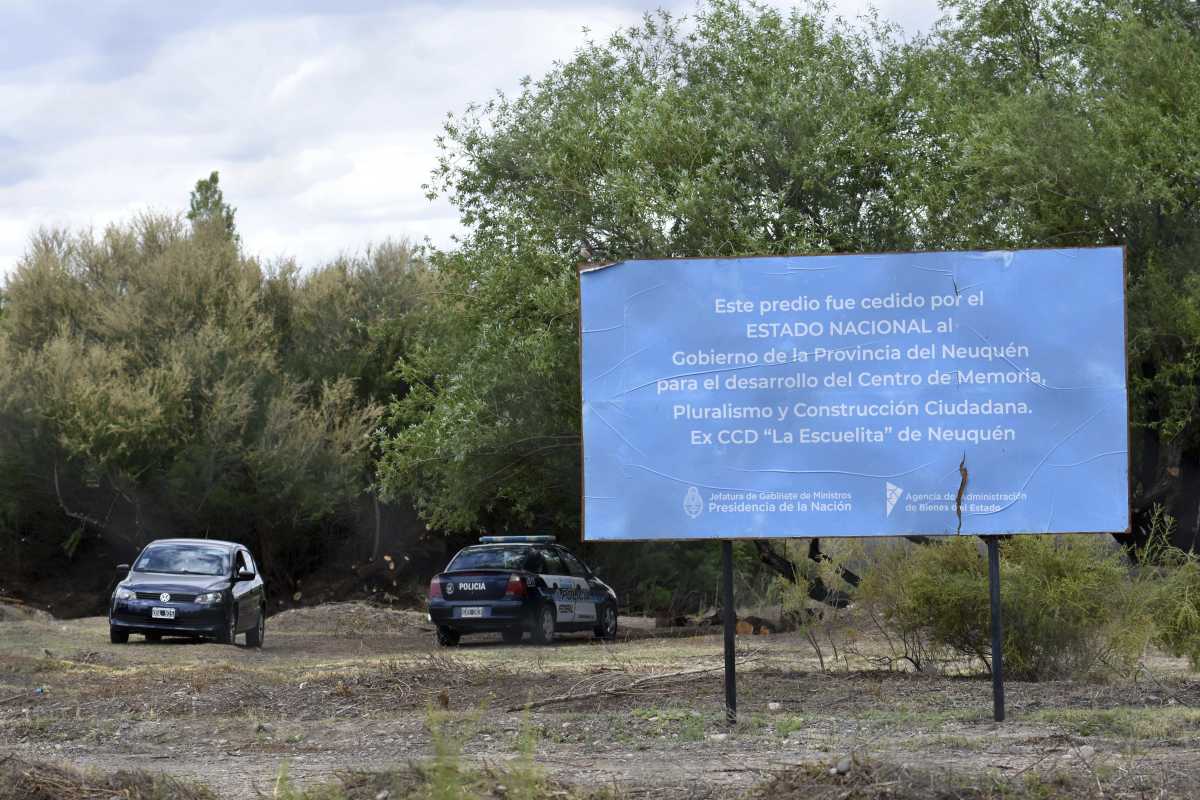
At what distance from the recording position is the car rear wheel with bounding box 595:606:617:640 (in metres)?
23.1

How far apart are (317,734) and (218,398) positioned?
924 inches

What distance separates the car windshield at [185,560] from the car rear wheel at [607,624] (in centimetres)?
577

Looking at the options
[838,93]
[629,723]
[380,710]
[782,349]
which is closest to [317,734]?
[380,710]

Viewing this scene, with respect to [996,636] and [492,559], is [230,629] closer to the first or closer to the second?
[492,559]

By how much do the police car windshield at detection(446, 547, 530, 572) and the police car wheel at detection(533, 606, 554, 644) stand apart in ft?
2.29

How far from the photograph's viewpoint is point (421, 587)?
34.3m

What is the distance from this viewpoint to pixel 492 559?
2133 cm

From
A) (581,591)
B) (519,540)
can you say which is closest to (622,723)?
(519,540)

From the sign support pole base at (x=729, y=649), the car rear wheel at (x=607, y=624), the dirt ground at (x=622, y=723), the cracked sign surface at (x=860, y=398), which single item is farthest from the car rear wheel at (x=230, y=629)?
the cracked sign surface at (x=860, y=398)

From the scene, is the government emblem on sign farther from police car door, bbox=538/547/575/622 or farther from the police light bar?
the police light bar

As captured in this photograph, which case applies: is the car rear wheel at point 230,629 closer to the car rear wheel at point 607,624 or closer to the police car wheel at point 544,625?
the police car wheel at point 544,625

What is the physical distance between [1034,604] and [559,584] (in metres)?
10.5

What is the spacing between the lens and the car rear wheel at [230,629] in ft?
65.8

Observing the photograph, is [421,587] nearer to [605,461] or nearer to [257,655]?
[257,655]
